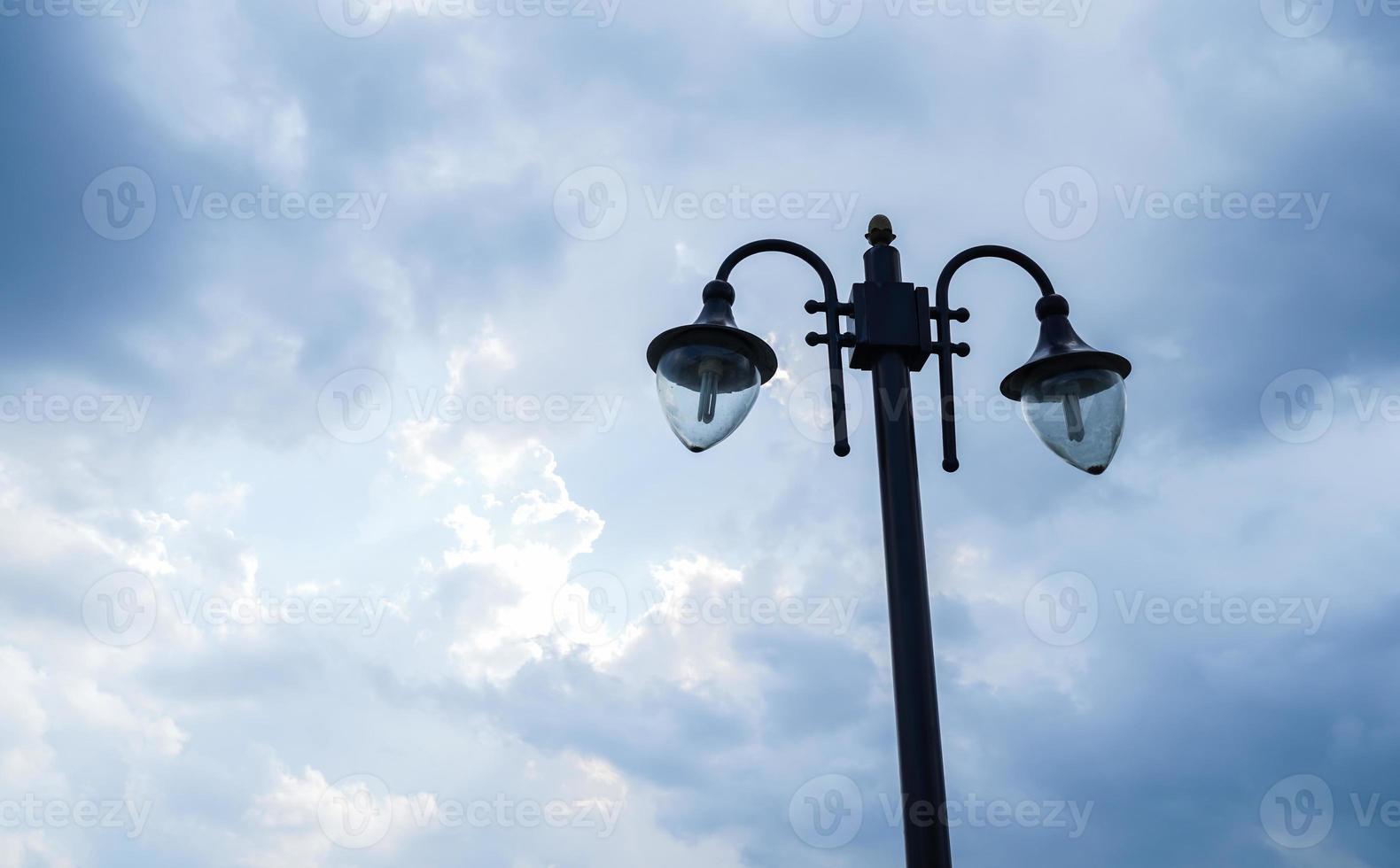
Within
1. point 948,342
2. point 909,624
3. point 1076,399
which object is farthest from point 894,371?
point 909,624

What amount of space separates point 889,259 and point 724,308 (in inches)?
34.6

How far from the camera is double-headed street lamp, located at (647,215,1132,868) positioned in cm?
498

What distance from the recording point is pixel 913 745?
4.32m

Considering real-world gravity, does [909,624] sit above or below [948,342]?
below

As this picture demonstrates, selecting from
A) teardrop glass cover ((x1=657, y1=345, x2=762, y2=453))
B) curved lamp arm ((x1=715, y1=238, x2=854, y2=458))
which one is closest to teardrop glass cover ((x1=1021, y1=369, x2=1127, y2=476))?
curved lamp arm ((x1=715, y1=238, x2=854, y2=458))

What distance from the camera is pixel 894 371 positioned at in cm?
522

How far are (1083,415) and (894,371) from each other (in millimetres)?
1140

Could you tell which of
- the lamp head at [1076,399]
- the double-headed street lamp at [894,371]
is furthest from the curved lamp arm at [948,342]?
the lamp head at [1076,399]

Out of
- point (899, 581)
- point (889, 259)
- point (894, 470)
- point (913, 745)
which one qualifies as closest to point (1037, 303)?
point (889, 259)

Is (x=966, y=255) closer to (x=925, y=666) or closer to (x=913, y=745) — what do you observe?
(x=925, y=666)

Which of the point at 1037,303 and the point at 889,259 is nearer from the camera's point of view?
the point at 889,259

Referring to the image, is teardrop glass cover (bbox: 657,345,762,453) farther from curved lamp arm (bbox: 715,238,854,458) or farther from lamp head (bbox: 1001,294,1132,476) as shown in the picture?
lamp head (bbox: 1001,294,1132,476)

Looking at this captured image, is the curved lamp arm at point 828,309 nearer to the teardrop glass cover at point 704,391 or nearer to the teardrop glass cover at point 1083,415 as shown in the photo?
the teardrop glass cover at point 704,391

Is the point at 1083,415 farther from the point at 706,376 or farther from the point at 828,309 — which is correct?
the point at 706,376
